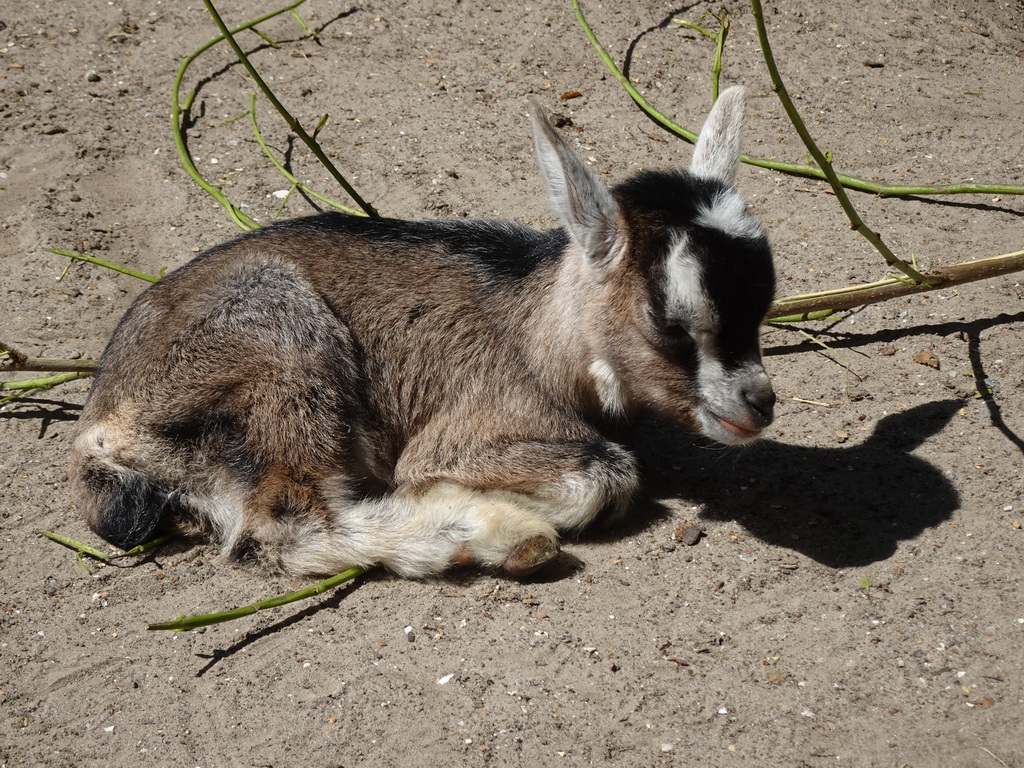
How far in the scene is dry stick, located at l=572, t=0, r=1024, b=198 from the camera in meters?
6.45

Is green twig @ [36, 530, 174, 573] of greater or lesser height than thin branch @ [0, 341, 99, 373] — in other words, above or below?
below

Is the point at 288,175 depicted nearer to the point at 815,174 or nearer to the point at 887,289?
the point at 815,174

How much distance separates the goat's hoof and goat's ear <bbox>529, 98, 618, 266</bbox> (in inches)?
56.1

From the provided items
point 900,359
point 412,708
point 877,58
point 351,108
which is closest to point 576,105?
point 351,108

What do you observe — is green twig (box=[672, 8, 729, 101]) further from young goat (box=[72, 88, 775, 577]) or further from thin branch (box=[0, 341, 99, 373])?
thin branch (box=[0, 341, 99, 373])

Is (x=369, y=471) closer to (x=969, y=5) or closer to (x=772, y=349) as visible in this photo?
(x=772, y=349)

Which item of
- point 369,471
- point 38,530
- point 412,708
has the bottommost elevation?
point 412,708

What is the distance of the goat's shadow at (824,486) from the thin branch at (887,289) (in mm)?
850

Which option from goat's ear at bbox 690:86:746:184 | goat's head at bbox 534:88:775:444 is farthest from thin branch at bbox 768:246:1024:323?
goat's head at bbox 534:88:775:444

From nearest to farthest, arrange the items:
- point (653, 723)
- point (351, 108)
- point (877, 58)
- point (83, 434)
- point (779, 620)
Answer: point (653, 723)
point (779, 620)
point (83, 434)
point (351, 108)
point (877, 58)

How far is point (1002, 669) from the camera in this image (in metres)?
3.82

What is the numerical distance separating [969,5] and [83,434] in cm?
892

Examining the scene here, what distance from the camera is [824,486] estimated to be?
16.5 feet

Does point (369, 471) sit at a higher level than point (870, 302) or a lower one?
higher
